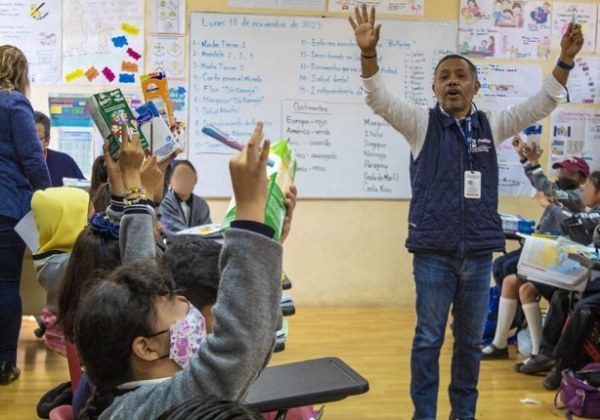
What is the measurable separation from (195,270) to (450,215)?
4.23 feet

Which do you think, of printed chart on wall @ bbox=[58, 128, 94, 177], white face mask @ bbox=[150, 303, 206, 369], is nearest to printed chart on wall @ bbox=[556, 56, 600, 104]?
printed chart on wall @ bbox=[58, 128, 94, 177]

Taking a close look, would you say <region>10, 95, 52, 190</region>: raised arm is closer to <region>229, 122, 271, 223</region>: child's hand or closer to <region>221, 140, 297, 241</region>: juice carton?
<region>221, 140, 297, 241</region>: juice carton

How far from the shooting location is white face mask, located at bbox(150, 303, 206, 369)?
47.1 inches

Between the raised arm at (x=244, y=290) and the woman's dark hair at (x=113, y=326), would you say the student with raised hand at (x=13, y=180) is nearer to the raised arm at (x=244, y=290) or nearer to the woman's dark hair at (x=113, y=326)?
the woman's dark hair at (x=113, y=326)

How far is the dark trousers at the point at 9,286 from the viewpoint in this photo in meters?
3.54

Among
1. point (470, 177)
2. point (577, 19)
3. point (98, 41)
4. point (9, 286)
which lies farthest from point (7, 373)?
point (577, 19)

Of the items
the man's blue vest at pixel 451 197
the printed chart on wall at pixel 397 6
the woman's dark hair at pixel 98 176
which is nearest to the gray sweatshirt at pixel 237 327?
the man's blue vest at pixel 451 197

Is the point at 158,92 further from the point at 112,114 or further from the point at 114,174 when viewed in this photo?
the point at 114,174

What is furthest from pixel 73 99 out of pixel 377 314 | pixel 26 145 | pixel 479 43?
pixel 479 43

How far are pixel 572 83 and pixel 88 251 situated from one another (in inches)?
184

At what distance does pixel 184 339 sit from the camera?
1205 millimetres

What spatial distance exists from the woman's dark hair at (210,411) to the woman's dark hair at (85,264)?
118cm

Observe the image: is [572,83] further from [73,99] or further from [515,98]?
[73,99]

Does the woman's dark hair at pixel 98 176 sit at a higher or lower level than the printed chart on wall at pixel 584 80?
lower
